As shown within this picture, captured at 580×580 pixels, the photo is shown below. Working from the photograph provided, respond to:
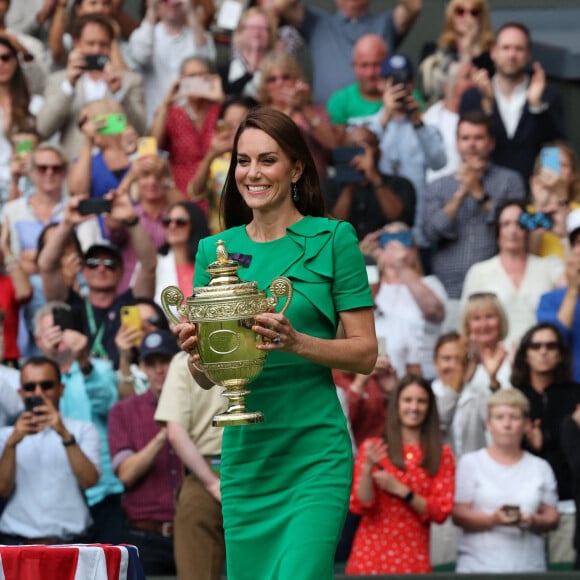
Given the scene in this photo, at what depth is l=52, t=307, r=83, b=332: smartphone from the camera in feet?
30.9

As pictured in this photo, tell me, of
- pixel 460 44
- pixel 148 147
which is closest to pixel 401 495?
pixel 148 147

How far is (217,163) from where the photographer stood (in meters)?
10.7

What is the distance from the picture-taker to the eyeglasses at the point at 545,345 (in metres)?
8.93

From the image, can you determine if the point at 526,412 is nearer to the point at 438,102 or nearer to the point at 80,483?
the point at 80,483

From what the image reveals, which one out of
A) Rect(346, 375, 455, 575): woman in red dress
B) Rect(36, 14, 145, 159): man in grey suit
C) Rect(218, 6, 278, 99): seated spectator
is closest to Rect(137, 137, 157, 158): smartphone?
Rect(36, 14, 145, 159): man in grey suit

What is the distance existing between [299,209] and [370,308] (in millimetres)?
384

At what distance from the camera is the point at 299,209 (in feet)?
15.8

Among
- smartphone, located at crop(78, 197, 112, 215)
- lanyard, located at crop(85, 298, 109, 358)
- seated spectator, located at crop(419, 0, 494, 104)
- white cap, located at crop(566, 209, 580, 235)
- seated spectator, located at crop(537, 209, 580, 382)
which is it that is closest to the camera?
seated spectator, located at crop(537, 209, 580, 382)

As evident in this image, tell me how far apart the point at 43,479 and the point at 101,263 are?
1845mm

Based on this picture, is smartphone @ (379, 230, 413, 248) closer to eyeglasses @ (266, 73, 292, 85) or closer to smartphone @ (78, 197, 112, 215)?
eyeglasses @ (266, 73, 292, 85)

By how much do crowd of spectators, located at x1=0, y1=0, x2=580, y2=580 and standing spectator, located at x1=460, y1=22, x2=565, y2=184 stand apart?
0.02 meters

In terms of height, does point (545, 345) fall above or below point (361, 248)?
below

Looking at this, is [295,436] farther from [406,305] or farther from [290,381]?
[406,305]

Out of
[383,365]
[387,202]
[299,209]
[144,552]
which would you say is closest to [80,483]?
[144,552]
